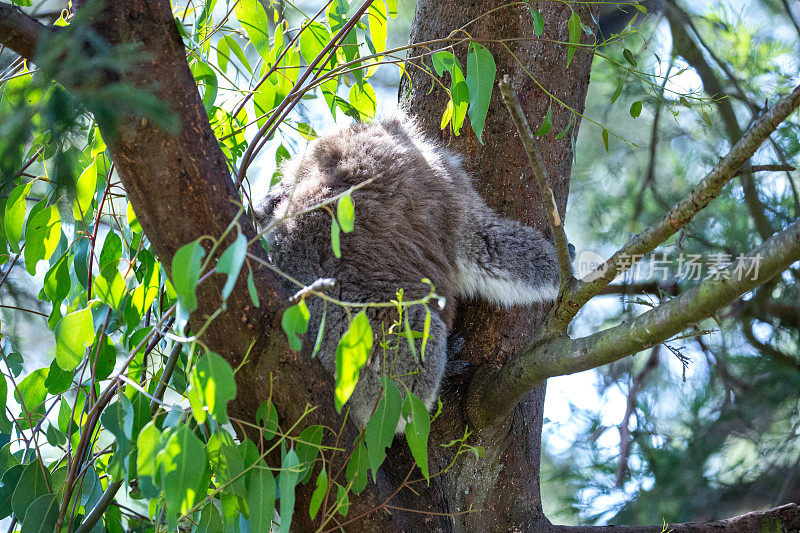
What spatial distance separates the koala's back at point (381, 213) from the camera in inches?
97.4

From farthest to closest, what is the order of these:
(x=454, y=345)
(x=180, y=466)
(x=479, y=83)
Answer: (x=454, y=345) < (x=479, y=83) < (x=180, y=466)

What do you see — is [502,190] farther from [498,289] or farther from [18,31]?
[18,31]

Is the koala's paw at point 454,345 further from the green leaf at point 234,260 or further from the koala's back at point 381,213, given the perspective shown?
the green leaf at point 234,260

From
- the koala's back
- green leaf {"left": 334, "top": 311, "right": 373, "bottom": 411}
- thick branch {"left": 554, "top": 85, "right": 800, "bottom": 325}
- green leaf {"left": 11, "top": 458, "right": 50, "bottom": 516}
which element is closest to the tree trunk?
the koala's back

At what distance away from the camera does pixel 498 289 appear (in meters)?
2.63

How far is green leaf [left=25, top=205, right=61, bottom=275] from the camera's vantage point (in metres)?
2.05

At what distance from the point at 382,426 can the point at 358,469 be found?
0.77 ft

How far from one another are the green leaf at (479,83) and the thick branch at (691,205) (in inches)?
19.4

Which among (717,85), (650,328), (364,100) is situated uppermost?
(717,85)

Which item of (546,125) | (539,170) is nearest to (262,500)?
(539,170)

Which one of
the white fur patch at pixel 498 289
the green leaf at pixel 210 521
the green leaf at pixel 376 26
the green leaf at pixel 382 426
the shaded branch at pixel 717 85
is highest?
the shaded branch at pixel 717 85

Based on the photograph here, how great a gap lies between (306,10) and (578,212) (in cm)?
235

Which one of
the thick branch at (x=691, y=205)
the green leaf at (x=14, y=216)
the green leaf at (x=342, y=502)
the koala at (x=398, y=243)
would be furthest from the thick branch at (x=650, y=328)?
the green leaf at (x=14, y=216)

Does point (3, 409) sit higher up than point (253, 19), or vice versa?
point (253, 19)
